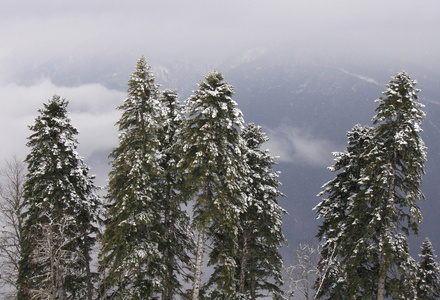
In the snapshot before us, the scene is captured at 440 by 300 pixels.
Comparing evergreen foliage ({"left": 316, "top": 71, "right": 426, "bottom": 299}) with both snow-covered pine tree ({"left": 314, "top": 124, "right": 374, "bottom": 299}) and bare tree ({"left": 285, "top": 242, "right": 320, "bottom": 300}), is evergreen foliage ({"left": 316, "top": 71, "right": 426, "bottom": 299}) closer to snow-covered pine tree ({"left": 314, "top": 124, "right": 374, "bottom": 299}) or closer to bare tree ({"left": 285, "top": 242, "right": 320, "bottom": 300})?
snow-covered pine tree ({"left": 314, "top": 124, "right": 374, "bottom": 299})

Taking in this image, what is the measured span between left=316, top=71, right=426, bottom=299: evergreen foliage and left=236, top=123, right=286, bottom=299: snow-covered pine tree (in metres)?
4.13

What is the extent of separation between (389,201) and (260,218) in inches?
280

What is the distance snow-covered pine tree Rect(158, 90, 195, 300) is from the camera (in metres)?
18.5

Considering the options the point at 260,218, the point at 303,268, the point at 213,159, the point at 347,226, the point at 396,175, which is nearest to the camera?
the point at 303,268

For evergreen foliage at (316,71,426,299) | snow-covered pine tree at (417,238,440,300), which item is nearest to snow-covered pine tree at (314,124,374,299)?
evergreen foliage at (316,71,426,299)

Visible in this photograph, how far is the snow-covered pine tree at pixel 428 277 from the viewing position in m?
22.5

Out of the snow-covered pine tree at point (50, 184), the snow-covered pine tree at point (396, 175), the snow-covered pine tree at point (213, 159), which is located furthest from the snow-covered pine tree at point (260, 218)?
the snow-covered pine tree at point (50, 184)

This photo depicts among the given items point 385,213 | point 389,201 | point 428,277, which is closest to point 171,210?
point 385,213

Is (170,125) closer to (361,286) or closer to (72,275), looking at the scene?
(72,275)

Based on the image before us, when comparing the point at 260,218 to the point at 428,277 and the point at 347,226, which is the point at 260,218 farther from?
the point at 428,277

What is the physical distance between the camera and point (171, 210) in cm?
1919

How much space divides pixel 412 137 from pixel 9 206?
23.7 metres

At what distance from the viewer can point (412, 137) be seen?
50.9ft

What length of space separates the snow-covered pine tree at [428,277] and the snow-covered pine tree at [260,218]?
1085cm
